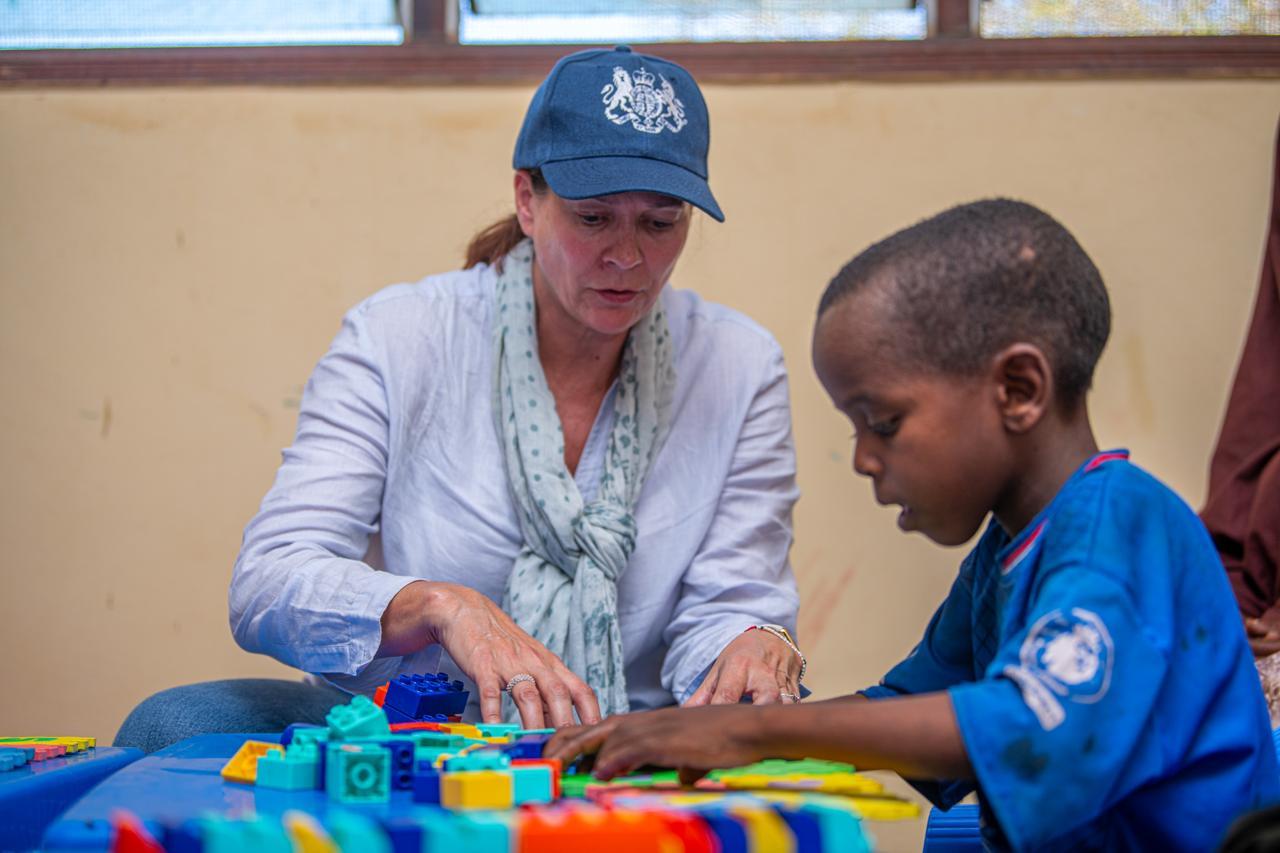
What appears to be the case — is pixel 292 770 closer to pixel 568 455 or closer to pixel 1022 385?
pixel 1022 385

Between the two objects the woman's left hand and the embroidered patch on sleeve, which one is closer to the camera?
the embroidered patch on sleeve

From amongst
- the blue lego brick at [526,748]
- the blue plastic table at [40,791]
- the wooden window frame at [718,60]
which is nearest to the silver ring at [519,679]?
the blue lego brick at [526,748]

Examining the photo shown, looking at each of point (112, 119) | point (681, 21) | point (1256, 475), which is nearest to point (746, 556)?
point (1256, 475)

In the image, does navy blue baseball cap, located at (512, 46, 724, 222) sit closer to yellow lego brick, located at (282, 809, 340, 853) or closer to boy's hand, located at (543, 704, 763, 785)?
boy's hand, located at (543, 704, 763, 785)

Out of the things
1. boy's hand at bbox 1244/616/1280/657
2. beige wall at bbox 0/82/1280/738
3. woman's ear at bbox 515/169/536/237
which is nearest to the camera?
woman's ear at bbox 515/169/536/237

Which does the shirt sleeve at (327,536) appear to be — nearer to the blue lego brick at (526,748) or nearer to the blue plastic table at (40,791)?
the blue plastic table at (40,791)

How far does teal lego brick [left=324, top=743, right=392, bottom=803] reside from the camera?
841 mm

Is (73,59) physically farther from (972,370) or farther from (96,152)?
(972,370)

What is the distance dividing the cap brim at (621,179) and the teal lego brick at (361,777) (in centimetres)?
79

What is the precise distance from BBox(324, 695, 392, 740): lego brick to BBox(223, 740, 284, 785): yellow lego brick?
→ 41 mm

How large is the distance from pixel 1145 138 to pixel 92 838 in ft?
7.29

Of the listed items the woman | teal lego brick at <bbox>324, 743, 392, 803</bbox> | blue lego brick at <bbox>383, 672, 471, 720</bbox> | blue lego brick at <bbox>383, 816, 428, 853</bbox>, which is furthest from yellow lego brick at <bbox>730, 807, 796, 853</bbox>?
the woman

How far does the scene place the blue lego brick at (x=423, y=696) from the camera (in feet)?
3.77

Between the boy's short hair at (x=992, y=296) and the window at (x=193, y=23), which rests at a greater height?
the window at (x=193, y=23)
